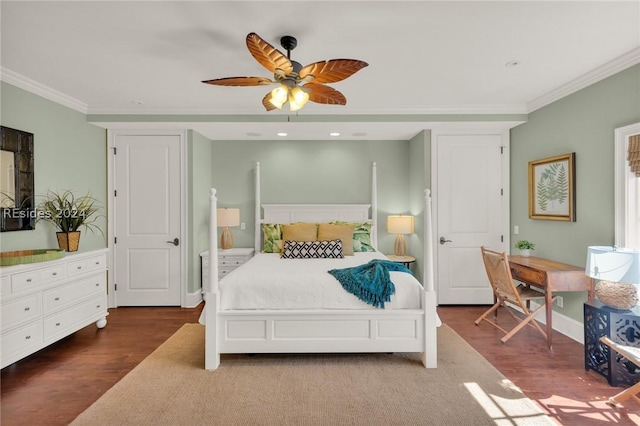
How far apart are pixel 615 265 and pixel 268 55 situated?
2790mm

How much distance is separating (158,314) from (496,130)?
4.86m

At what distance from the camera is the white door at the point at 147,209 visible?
426cm

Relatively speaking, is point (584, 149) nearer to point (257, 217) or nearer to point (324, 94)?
point (324, 94)

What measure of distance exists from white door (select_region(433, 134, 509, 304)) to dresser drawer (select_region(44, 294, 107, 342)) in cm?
396

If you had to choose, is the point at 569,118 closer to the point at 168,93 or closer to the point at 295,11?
the point at 295,11

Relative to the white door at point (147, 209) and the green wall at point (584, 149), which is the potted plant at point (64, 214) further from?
the green wall at point (584, 149)

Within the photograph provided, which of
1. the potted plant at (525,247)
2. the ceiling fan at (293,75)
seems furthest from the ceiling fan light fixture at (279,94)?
the potted plant at (525,247)

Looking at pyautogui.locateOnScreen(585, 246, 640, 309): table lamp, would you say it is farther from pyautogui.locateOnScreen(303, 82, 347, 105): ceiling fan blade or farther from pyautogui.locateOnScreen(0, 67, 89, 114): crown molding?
pyautogui.locateOnScreen(0, 67, 89, 114): crown molding

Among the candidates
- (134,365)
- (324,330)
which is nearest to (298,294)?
(324,330)

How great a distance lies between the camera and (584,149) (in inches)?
123

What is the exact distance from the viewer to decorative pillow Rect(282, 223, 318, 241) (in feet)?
14.0

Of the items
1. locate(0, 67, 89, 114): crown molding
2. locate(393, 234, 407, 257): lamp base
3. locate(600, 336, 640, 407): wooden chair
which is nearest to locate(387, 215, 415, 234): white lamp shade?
locate(393, 234, 407, 257): lamp base

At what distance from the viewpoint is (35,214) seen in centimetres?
317

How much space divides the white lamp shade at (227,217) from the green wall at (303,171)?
0.32 m
